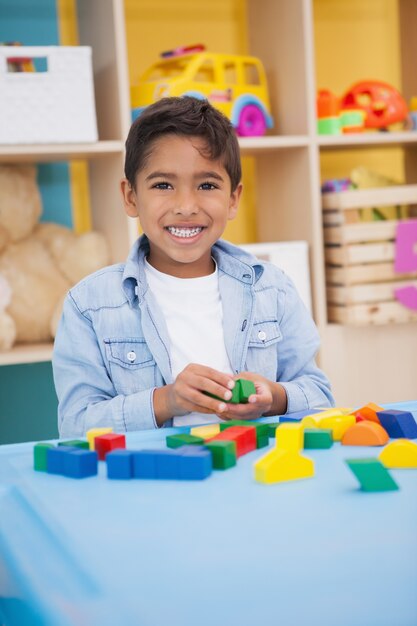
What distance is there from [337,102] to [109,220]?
2.09ft

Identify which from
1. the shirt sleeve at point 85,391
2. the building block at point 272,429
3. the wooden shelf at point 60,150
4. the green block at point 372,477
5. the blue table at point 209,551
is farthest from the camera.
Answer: the wooden shelf at point 60,150

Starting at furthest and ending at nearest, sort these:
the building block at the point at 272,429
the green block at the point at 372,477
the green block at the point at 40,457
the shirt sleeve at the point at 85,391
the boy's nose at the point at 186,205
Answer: the boy's nose at the point at 186,205 → the shirt sleeve at the point at 85,391 → the building block at the point at 272,429 → the green block at the point at 40,457 → the green block at the point at 372,477

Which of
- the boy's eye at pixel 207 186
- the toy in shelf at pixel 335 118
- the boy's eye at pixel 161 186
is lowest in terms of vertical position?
the boy's eye at pixel 207 186

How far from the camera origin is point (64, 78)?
184cm

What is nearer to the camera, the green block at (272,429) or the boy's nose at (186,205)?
the green block at (272,429)

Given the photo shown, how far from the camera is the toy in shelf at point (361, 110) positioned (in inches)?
82.1

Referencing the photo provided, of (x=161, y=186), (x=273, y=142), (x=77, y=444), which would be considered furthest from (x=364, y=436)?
(x=273, y=142)

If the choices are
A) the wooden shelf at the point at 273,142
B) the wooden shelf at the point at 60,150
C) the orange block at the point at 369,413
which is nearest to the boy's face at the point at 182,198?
the orange block at the point at 369,413

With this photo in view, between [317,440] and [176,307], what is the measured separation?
0.47m

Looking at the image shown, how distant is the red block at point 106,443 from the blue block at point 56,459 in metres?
0.04

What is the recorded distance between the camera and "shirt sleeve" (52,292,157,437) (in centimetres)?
105

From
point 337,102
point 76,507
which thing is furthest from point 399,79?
point 76,507

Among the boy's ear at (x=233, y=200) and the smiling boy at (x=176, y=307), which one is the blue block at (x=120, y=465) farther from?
the boy's ear at (x=233, y=200)

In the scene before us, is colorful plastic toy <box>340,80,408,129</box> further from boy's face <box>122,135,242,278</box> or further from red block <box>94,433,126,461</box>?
red block <box>94,433,126,461</box>
